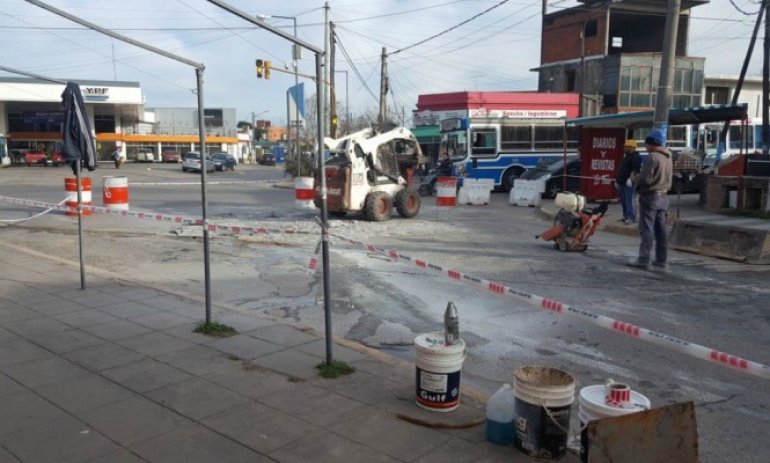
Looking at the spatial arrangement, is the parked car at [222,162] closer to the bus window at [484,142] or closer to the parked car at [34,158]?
the parked car at [34,158]

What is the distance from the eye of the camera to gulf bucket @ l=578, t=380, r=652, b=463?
3393 mm

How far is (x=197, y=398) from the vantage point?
177 inches

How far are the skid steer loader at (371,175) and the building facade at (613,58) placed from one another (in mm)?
24527

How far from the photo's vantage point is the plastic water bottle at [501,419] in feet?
12.4

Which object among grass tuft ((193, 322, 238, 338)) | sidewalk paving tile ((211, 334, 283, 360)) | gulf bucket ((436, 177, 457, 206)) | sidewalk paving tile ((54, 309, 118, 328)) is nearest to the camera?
sidewalk paving tile ((211, 334, 283, 360))

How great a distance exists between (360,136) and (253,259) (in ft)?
19.8

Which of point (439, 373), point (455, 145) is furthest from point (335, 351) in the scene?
point (455, 145)

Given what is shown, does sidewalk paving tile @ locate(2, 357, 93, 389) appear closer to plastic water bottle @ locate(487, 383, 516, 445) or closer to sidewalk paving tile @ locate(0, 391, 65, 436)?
sidewalk paving tile @ locate(0, 391, 65, 436)

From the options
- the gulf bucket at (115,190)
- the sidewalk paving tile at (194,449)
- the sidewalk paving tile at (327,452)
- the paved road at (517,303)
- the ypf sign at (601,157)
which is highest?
the ypf sign at (601,157)

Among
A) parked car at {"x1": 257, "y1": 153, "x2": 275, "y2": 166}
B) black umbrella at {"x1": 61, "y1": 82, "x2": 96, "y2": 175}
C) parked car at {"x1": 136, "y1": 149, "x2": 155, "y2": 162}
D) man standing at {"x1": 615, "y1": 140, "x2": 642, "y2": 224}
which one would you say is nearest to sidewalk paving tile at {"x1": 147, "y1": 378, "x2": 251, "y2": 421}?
black umbrella at {"x1": 61, "y1": 82, "x2": 96, "y2": 175}

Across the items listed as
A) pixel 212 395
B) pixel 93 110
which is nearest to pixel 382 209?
pixel 212 395

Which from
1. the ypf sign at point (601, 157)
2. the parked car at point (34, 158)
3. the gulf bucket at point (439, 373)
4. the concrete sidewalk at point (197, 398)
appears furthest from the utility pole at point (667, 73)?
the parked car at point (34, 158)

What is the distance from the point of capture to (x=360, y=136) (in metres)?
15.8

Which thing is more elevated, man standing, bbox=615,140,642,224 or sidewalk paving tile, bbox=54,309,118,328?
man standing, bbox=615,140,642,224
